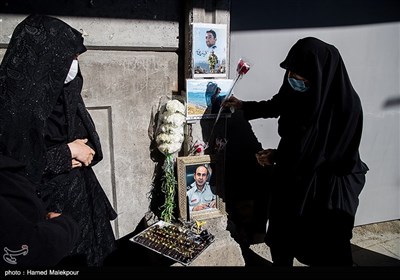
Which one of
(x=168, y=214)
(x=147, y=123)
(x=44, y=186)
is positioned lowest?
(x=168, y=214)

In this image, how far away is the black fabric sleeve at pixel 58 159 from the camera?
1848 mm

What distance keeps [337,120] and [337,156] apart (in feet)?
0.91

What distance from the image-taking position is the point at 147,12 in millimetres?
2646

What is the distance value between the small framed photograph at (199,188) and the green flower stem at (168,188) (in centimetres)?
7

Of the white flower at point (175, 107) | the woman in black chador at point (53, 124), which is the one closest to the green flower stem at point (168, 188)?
the white flower at point (175, 107)

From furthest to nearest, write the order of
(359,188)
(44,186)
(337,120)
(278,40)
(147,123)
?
(278,40) → (147,123) → (359,188) → (337,120) → (44,186)

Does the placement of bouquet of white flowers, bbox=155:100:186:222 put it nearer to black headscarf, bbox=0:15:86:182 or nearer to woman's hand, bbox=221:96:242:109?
woman's hand, bbox=221:96:242:109

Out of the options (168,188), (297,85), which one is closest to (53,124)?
(168,188)

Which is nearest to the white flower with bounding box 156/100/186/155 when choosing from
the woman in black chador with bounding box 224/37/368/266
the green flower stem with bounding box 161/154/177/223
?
the green flower stem with bounding box 161/154/177/223

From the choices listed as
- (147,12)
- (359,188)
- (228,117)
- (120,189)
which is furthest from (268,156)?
(147,12)

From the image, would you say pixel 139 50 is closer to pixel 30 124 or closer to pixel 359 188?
pixel 30 124

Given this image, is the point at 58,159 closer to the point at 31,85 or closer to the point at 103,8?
the point at 31,85

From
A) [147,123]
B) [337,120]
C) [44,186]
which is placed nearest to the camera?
[44,186]

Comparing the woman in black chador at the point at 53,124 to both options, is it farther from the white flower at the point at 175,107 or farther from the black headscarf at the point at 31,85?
the white flower at the point at 175,107
